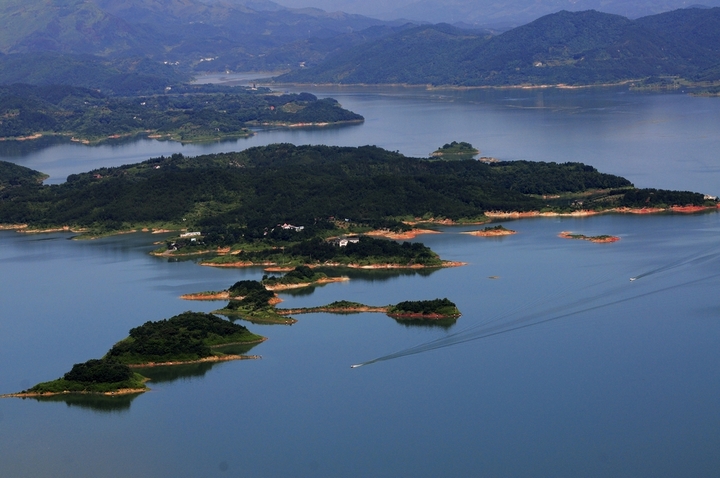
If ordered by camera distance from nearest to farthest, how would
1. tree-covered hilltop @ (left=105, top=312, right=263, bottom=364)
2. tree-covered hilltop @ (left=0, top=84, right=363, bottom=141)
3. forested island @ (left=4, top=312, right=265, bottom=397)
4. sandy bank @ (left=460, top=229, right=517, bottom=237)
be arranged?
forested island @ (left=4, top=312, right=265, bottom=397)
tree-covered hilltop @ (left=105, top=312, right=263, bottom=364)
sandy bank @ (left=460, top=229, right=517, bottom=237)
tree-covered hilltop @ (left=0, top=84, right=363, bottom=141)

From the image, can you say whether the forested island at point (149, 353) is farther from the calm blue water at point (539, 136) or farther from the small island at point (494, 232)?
the calm blue water at point (539, 136)

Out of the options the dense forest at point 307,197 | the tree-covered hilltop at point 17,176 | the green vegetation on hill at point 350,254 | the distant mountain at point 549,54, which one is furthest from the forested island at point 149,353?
the distant mountain at point 549,54

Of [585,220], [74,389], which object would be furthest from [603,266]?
[74,389]

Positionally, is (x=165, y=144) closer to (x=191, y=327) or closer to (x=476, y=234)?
(x=476, y=234)

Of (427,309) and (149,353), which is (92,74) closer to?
(427,309)

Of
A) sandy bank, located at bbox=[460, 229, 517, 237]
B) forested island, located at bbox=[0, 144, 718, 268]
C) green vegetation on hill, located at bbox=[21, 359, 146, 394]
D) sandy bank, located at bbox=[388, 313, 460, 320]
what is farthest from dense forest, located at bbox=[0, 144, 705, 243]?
green vegetation on hill, located at bbox=[21, 359, 146, 394]

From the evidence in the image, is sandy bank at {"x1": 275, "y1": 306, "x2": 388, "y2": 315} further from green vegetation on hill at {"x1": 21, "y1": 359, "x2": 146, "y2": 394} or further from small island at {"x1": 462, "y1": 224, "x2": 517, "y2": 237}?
small island at {"x1": 462, "y1": 224, "x2": 517, "y2": 237}
